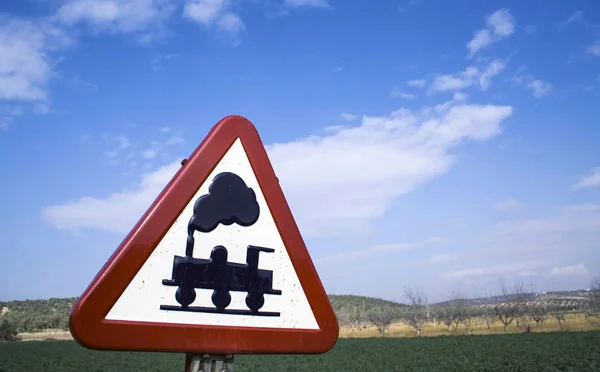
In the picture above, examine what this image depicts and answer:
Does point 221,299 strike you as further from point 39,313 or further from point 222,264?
point 39,313

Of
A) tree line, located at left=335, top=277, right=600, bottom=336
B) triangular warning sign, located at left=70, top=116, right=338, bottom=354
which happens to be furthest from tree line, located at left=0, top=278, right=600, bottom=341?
triangular warning sign, located at left=70, top=116, right=338, bottom=354

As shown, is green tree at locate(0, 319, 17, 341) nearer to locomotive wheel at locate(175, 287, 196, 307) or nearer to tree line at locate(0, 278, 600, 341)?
tree line at locate(0, 278, 600, 341)

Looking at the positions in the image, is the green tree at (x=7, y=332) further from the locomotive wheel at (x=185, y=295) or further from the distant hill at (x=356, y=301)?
the distant hill at (x=356, y=301)

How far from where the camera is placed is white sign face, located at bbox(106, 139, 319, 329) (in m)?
1.27

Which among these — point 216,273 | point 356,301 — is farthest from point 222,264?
point 356,301

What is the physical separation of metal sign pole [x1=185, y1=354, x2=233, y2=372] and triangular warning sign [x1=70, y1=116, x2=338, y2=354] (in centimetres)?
3

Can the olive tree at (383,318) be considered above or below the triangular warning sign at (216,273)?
below

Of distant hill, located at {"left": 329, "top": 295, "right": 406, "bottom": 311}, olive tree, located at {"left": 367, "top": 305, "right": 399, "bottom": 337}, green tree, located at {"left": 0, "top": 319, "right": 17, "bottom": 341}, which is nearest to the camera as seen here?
green tree, located at {"left": 0, "top": 319, "right": 17, "bottom": 341}

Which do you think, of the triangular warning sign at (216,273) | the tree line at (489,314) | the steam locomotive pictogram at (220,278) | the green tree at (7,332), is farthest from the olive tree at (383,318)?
the steam locomotive pictogram at (220,278)

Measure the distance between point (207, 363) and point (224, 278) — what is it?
9.5 inches

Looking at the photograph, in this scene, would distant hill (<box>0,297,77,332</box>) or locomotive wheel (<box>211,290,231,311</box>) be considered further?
distant hill (<box>0,297,77,332</box>)

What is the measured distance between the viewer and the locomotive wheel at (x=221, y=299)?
4.32 ft

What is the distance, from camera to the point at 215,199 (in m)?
→ 1.42

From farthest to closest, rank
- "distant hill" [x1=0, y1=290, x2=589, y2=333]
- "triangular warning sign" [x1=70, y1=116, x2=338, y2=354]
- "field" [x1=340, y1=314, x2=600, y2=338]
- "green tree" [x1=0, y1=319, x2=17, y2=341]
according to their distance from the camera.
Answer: "distant hill" [x1=0, y1=290, x2=589, y2=333]
"field" [x1=340, y1=314, x2=600, y2=338]
"green tree" [x1=0, y1=319, x2=17, y2=341]
"triangular warning sign" [x1=70, y1=116, x2=338, y2=354]
